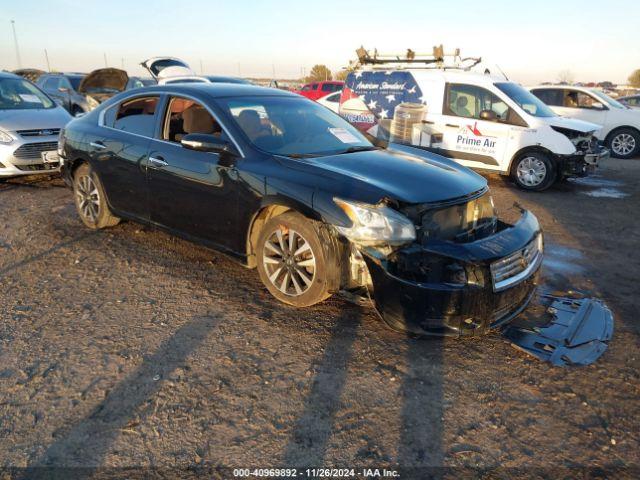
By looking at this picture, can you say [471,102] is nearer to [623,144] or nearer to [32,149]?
[623,144]

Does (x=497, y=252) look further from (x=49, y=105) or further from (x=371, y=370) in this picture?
(x=49, y=105)

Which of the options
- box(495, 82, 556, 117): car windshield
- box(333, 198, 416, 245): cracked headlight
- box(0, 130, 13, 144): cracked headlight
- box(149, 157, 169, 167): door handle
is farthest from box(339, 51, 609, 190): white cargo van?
box(0, 130, 13, 144): cracked headlight

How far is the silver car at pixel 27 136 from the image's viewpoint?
7156 mm

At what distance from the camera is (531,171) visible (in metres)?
8.19

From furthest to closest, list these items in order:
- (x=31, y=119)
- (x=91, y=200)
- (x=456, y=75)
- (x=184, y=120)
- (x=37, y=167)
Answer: (x=456, y=75) < (x=31, y=119) < (x=37, y=167) < (x=91, y=200) < (x=184, y=120)

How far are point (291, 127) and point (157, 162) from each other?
1.23 metres

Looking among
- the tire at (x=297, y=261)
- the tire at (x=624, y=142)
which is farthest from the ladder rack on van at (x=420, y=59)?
the tire at (x=297, y=261)

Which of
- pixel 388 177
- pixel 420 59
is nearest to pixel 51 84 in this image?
pixel 420 59

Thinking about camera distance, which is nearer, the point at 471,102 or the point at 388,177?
the point at 388,177

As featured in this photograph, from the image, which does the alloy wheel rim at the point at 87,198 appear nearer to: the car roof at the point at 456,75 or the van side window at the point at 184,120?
the van side window at the point at 184,120

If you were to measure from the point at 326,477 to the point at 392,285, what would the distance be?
1.22 m

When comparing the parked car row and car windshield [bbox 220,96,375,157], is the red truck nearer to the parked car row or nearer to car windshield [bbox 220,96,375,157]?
the parked car row

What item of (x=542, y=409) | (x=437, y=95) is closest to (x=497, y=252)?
(x=542, y=409)

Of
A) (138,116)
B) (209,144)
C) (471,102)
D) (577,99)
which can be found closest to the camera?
(209,144)
